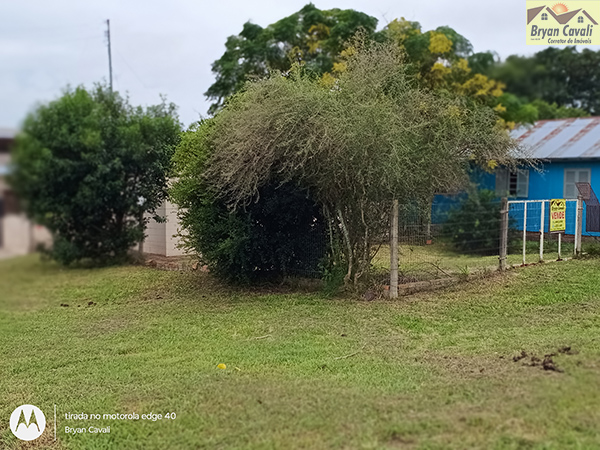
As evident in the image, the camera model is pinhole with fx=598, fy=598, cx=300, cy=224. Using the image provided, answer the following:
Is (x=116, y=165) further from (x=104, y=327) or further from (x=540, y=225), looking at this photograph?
(x=540, y=225)

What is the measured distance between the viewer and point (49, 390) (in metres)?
5.51

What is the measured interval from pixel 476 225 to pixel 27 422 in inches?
433

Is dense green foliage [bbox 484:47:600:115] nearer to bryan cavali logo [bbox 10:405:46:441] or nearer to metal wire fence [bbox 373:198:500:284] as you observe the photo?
metal wire fence [bbox 373:198:500:284]

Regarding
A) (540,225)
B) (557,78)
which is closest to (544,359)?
(540,225)

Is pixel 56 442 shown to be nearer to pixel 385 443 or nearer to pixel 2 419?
pixel 2 419

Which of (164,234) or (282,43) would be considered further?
(282,43)

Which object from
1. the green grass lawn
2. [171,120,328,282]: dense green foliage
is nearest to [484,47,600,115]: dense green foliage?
the green grass lawn

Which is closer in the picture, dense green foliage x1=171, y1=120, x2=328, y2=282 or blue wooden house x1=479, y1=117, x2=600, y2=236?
dense green foliage x1=171, y1=120, x2=328, y2=282

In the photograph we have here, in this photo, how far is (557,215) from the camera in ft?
37.3

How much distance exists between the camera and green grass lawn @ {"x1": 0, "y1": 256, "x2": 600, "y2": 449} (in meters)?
3.91

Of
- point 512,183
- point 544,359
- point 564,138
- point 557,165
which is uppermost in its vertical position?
point 564,138

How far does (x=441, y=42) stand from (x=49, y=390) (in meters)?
13.7

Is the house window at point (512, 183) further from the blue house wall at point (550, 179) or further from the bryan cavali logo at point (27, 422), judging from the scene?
the bryan cavali logo at point (27, 422)

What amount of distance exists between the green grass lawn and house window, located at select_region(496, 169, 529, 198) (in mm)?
7667
